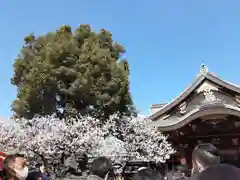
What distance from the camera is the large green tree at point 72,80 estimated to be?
22.8m

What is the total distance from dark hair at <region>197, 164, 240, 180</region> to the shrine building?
40.4 feet

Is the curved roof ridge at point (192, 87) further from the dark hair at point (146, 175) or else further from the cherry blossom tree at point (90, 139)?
the dark hair at point (146, 175)

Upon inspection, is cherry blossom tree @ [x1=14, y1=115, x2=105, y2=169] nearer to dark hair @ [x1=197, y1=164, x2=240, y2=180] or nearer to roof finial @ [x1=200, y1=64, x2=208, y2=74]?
roof finial @ [x1=200, y1=64, x2=208, y2=74]

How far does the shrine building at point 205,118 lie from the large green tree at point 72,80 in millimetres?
6715

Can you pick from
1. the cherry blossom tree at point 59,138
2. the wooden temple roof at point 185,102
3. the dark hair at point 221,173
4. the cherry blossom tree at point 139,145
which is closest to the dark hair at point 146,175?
the dark hair at point 221,173

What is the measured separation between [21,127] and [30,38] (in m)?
8.13

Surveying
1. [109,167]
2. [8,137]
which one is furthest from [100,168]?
[8,137]

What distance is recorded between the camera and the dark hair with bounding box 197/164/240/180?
218 cm

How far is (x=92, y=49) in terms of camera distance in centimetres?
2403

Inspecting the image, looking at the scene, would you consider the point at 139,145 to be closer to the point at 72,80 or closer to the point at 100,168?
the point at 72,80

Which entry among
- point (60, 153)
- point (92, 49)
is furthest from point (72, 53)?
point (60, 153)

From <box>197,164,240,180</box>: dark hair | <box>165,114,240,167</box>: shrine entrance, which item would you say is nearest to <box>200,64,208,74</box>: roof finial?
<box>165,114,240,167</box>: shrine entrance

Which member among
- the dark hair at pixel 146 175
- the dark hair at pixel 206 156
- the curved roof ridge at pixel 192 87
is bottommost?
the dark hair at pixel 146 175

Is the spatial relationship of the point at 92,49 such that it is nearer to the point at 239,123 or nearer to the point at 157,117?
the point at 157,117
